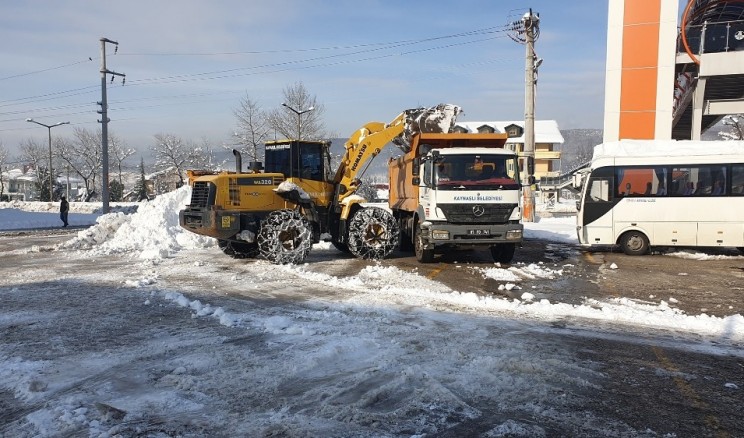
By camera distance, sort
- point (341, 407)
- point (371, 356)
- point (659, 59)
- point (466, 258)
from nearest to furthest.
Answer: point (341, 407), point (371, 356), point (466, 258), point (659, 59)

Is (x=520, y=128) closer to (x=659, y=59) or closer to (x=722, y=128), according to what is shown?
(x=722, y=128)

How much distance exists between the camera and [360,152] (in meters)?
13.6

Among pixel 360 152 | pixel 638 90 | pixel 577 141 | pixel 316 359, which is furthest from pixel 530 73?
pixel 577 141

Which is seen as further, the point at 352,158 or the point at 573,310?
the point at 352,158

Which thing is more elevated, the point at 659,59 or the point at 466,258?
the point at 659,59

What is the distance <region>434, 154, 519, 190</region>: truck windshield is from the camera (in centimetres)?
1150

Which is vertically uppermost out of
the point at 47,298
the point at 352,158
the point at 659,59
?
the point at 659,59

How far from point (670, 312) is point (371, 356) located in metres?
4.82

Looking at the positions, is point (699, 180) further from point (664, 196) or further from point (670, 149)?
point (670, 149)

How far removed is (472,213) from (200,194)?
6.38m

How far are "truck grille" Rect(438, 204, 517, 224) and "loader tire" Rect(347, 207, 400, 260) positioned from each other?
6.56ft

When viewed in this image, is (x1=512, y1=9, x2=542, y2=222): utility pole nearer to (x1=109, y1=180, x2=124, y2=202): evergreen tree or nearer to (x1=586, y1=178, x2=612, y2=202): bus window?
(x1=586, y1=178, x2=612, y2=202): bus window

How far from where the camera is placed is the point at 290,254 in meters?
12.1

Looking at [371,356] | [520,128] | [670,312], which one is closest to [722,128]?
[520,128]
